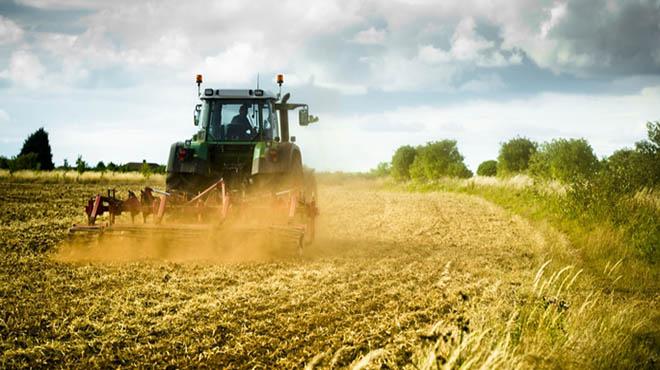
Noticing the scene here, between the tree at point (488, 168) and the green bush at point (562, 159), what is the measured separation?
2009 centimetres

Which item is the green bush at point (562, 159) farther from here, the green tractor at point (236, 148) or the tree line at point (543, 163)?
the green tractor at point (236, 148)

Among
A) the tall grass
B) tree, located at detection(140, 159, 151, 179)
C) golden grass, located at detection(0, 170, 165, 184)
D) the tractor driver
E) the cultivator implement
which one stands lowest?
the tall grass

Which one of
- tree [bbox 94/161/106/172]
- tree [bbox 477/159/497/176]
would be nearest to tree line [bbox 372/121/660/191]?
tree [bbox 477/159/497/176]

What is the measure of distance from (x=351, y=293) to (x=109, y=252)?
3.49m

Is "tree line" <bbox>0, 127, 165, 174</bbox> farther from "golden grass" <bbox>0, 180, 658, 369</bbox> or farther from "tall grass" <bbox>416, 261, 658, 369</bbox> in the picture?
"tall grass" <bbox>416, 261, 658, 369</bbox>

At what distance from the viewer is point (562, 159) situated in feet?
95.7

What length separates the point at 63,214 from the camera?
13562mm

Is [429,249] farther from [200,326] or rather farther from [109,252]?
[200,326]

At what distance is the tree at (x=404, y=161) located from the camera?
5175 centimetres

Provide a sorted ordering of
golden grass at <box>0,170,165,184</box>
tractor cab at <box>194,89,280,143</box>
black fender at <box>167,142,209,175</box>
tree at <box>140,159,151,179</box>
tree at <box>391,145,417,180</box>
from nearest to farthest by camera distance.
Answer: black fender at <box>167,142,209,175</box> < tractor cab at <box>194,89,280,143</box> < golden grass at <box>0,170,165,184</box> < tree at <box>140,159,151,179</box> < tree at <box>391,145,417,180</box>

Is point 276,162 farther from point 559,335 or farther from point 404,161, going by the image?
point 404,161

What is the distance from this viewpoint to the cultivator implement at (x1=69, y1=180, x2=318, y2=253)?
25.0 ft

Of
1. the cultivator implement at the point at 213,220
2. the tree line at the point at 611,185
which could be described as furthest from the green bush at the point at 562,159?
the cultivator implement at the point at 213,220

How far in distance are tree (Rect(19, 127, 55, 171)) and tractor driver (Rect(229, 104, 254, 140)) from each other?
32.6 meters
